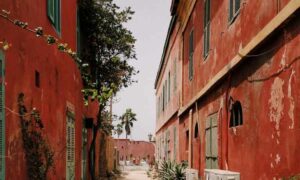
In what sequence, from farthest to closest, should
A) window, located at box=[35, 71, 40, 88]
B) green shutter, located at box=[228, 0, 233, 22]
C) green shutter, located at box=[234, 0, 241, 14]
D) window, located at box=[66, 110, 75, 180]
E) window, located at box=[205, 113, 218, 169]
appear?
window, located at box=[66, 110, 75, 180] < window, located at box=[205, 113, 218, 169] < green shutter, located at box=[228, 0, 233, 22] < window, located at box=[35, 71, 40, 88] < green shutter, located at box=[234, 0, 241, 14]

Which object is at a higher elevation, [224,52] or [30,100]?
[224,52]

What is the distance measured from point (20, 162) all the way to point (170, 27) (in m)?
14.7

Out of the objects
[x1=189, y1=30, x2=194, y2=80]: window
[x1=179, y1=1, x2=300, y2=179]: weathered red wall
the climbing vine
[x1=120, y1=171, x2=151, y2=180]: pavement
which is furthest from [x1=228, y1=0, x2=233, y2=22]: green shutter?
[x1=120, y1=171, x2=151, y2=180]: pavement

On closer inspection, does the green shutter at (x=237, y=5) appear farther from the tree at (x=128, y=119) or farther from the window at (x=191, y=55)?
the tree at (x=128, y=119)

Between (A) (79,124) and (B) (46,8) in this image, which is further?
(A) (79,124)

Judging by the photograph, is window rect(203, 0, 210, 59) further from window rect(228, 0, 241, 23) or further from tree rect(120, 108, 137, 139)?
tree rect(120, 108, 137, 139)

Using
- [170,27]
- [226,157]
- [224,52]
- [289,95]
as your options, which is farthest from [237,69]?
[170,27]

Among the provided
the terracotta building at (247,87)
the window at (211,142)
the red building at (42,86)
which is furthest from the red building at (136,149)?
the window at (211,142)

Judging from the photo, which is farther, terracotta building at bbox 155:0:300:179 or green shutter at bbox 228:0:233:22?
green shutter at bbox 228:0:233:22

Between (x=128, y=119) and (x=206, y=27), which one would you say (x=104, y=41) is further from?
(x=128, y=119)

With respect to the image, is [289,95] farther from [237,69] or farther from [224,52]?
[224,52]

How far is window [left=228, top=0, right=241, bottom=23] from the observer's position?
790 centimetres

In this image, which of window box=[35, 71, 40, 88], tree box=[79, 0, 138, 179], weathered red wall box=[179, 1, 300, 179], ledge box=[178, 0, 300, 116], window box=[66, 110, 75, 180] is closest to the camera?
ledge box=[178, 0, 300, 116]

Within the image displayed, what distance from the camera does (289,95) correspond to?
5.42m
